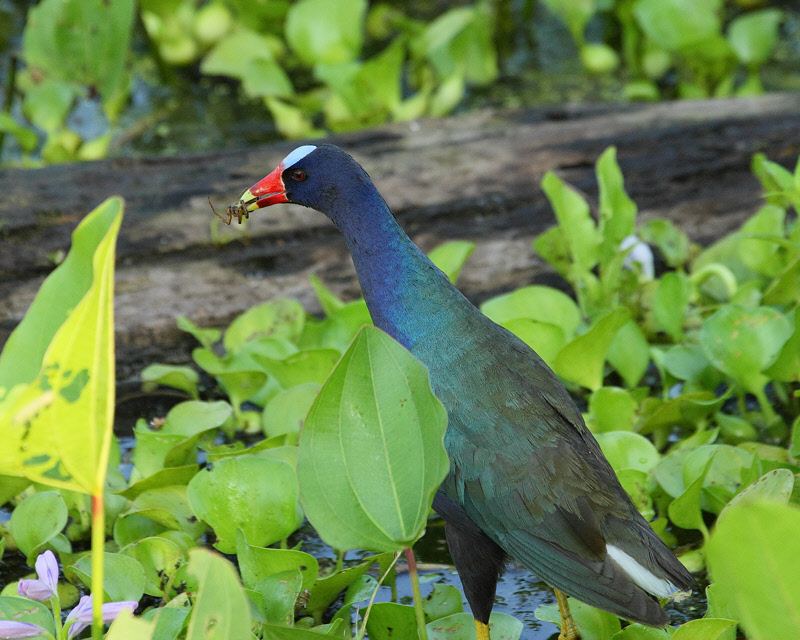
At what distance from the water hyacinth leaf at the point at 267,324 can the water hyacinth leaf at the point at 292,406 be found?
350 mm

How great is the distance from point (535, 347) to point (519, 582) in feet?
1.95

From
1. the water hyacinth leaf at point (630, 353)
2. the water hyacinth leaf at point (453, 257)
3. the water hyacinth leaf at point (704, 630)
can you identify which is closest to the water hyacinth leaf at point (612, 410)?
the water hyacinth leaf at point (630, 353)

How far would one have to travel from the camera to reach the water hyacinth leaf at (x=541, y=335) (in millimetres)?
2279

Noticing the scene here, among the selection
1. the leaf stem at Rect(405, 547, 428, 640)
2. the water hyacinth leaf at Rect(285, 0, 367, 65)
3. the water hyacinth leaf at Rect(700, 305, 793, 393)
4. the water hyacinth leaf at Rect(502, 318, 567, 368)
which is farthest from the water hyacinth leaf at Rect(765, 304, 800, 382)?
the water hyacinth leaf at Rect(285, 0, 367, 65)

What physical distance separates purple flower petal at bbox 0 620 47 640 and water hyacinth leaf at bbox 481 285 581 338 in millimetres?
1375

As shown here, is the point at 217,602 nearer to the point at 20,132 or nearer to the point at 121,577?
the point at 121,577

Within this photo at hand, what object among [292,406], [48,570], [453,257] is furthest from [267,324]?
[48,570]

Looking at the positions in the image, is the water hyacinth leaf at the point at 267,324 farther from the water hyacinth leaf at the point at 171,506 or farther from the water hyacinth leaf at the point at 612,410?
the water hyacinth leaf at the point at 612,410

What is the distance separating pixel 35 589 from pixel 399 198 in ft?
5.51

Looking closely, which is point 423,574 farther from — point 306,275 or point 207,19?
point 207,19

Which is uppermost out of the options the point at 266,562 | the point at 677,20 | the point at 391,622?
the point at 677,20

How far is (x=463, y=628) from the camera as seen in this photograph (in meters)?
1.69

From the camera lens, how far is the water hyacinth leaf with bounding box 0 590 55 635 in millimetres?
1594

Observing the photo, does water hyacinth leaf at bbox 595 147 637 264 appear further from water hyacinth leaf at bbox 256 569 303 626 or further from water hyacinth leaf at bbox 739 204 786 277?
water hyacinth leaf at bbox 256 569 303 626
